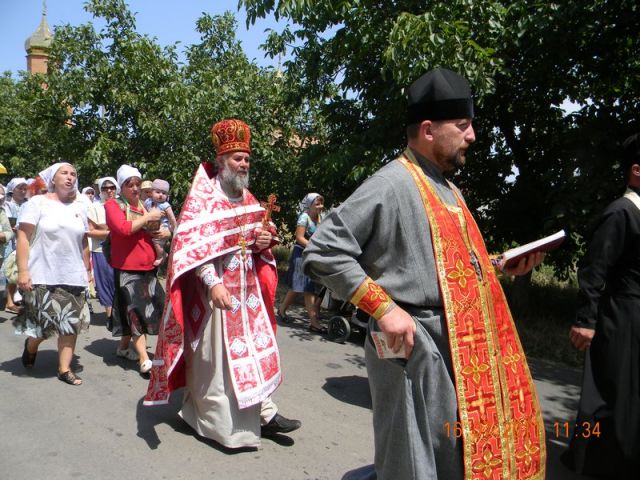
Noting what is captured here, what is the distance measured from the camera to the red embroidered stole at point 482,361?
2.25m

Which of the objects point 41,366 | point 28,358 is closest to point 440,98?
point 28,358

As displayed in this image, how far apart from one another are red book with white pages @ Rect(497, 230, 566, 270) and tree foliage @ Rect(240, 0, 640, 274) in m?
4.07

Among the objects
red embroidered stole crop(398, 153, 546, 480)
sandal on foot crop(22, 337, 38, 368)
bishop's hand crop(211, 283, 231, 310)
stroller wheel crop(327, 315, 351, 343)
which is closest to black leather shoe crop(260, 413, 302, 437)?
bishop's hand crop(211, 283, 231, 310)

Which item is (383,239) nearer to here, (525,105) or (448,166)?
(448,166)

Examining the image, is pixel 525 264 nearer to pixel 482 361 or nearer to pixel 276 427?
pixel 482 361

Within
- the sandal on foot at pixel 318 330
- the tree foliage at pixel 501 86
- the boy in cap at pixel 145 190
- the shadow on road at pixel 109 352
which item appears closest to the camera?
the shadow on road at pixel 109 352

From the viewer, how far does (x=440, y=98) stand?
2344 millimetres

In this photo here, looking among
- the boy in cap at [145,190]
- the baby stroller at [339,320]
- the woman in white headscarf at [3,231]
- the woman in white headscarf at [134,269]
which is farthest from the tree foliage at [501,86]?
the woman in white headscarf at [3,231]

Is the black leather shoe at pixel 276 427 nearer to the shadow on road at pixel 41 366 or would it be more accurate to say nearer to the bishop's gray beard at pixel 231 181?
the bishop's gray beard at pixel 231 181

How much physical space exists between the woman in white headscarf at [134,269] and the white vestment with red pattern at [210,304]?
153cm

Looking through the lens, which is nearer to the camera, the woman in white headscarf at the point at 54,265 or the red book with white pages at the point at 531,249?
the red book with white pages at the point at 531,249

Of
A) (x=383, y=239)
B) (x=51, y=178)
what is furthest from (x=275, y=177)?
(x=383, y=239)

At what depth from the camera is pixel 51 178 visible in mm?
5219

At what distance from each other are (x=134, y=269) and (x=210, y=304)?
1.88m
